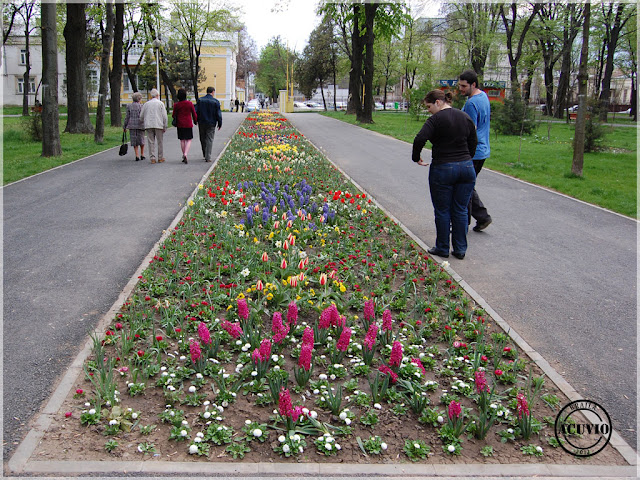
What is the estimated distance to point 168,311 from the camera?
4836 mm

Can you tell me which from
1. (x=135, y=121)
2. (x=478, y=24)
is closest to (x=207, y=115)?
(x=135, y=121)

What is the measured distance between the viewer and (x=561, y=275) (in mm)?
6547

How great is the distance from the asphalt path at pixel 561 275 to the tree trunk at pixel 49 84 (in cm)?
894

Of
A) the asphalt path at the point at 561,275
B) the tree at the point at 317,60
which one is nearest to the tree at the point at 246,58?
the tree at the point at 317,60

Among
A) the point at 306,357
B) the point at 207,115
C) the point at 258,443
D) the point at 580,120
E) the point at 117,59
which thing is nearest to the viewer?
the point at 258,443

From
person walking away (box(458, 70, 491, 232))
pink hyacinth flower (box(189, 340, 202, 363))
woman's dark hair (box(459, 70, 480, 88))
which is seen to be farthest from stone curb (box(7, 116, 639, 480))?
woman's dark hair (box(459, 70, 480, 88))

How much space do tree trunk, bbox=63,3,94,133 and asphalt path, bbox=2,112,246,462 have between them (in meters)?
10.1

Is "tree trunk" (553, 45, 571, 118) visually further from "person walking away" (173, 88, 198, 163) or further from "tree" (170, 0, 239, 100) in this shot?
"person walking away" (173, 88, 198, 163)

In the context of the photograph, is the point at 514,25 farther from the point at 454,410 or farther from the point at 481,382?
the point at 454,410

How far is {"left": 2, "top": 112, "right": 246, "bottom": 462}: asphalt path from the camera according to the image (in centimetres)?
402

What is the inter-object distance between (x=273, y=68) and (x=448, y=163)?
10840 cm

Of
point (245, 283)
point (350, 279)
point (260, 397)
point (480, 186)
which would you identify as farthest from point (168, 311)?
point (480, 186)

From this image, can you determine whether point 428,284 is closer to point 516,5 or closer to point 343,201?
point 343,201

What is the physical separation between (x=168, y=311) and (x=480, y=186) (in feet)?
31.0
